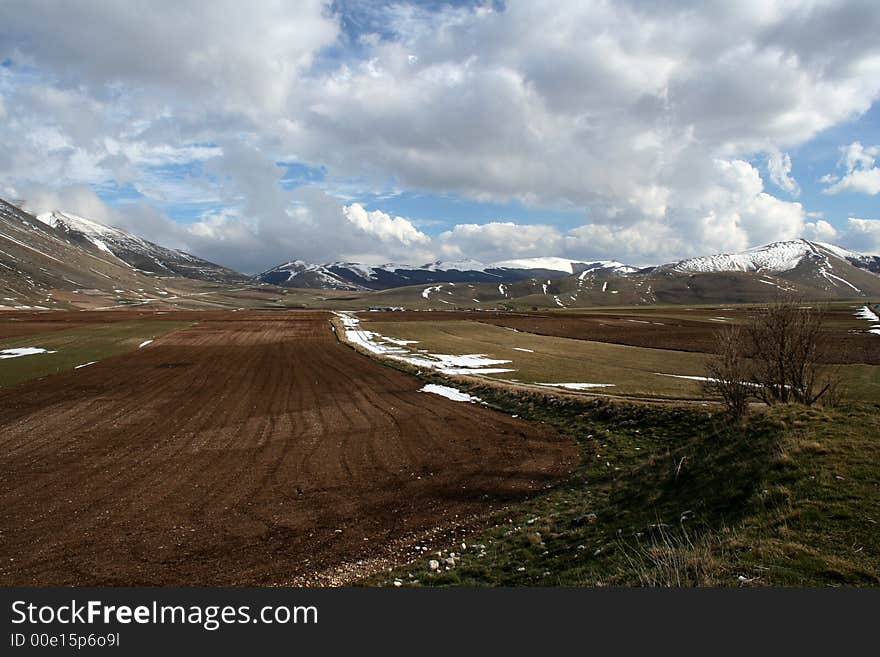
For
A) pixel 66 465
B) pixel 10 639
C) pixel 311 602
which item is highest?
pixel 311 602

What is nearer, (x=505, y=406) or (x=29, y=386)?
(x=505, y=406)

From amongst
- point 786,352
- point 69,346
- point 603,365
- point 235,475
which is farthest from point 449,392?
point 69,346

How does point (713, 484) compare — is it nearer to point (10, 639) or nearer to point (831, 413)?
point (831, 413)

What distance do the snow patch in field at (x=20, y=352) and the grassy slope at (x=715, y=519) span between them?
6072 centimetres

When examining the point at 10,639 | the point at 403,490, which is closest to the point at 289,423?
the point at 403,490

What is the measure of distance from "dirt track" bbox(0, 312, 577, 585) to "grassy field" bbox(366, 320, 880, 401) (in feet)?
37.0

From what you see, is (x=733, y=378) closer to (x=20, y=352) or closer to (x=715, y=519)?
(x=715, y=519)

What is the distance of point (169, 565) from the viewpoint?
1109cm

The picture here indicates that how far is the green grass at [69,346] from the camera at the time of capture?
131 ft

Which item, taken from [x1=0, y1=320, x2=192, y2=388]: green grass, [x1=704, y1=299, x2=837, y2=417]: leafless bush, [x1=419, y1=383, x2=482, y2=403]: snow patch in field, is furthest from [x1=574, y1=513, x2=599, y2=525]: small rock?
[x1=0, y1=320, x2=192, y2=388]: green grass

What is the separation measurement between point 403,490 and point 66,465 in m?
14.0

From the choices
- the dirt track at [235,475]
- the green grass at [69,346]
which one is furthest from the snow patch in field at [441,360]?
the green grass at [69,346]

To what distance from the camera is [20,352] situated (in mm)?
52500

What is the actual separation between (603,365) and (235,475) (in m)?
37.2
